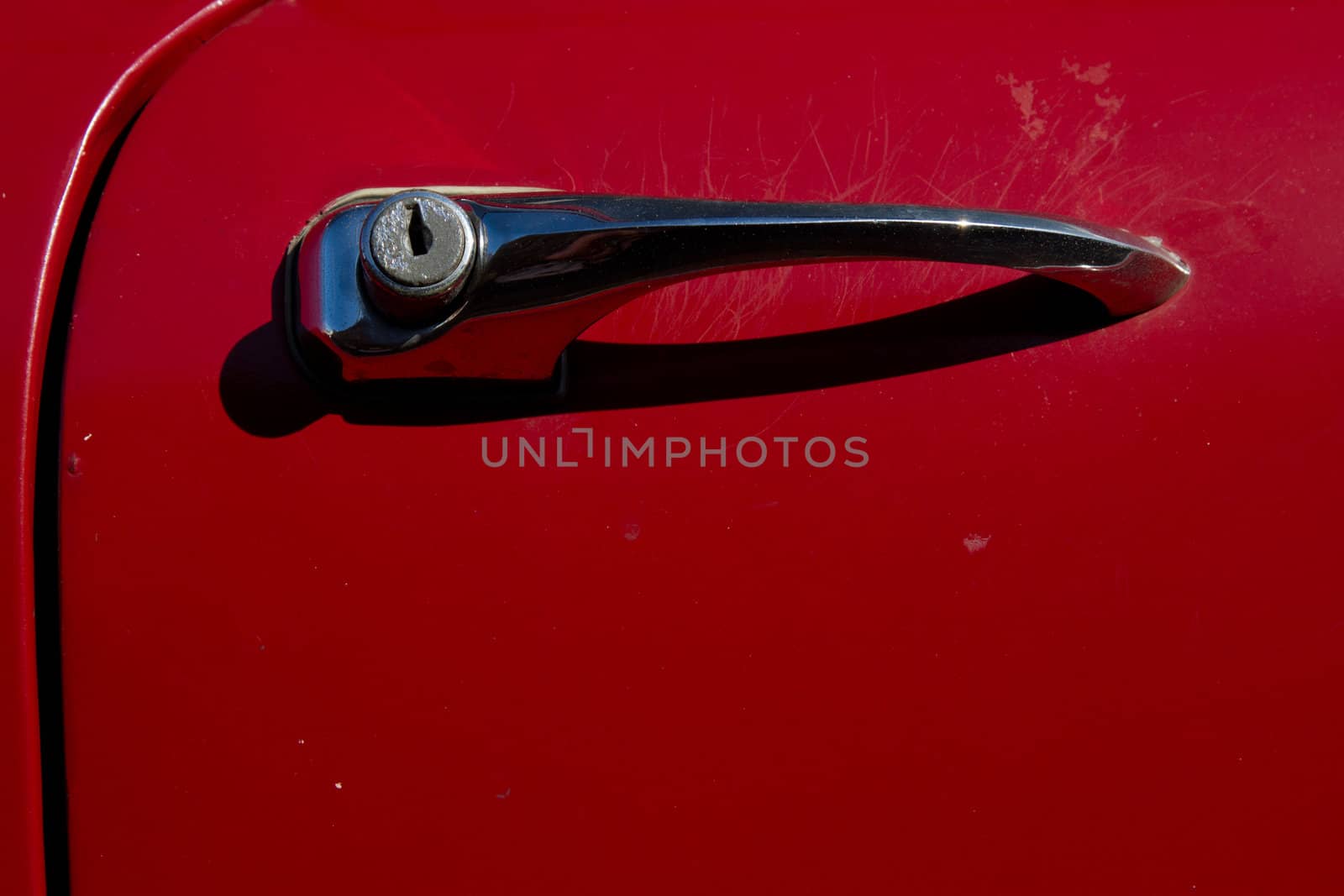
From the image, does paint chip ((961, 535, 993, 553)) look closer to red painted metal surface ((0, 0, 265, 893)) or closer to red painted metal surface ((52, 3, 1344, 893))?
red painted metal surface ((52, 3, 1344, 893))

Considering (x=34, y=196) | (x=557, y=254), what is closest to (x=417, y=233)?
(x=557, y=254)

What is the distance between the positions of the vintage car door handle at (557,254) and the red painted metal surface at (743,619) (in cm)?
5

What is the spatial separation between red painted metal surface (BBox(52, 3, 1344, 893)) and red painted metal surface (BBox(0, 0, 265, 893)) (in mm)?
22

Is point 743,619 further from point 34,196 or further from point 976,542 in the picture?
point 34,196

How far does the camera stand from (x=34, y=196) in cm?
51

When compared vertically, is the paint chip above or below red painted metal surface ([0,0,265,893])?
below

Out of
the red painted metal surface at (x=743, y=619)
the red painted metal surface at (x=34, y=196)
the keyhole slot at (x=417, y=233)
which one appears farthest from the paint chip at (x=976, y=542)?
the red painted metal surface at (x=34, y=196)

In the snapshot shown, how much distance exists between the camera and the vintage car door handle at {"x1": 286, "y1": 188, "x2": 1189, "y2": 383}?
0.45m

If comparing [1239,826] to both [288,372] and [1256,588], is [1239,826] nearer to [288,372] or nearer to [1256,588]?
[1256,588]

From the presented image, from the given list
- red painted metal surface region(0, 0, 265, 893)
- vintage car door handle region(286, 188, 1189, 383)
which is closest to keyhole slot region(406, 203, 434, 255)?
vintage car door handle region(286, 188, 1189, 383)

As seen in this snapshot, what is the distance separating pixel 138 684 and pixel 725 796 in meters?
0.30

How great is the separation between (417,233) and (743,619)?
0.24m

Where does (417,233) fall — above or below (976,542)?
above

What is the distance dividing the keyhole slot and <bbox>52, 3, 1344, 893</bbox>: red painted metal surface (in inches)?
3.7
